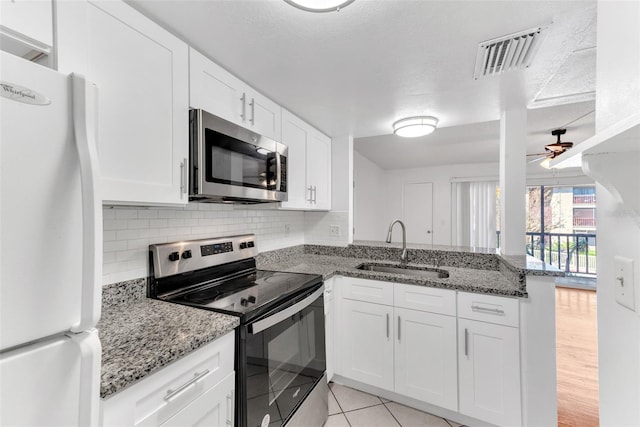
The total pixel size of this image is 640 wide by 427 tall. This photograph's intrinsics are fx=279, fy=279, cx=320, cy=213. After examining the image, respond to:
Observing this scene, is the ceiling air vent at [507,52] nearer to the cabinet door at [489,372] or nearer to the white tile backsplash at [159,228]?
the cabinet door at [489,372]

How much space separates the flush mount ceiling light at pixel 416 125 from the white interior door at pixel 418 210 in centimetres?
335

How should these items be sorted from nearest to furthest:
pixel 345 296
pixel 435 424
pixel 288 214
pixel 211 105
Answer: pixel 211 105
pixel 435 424
pixel 345 296
pixel 288 214

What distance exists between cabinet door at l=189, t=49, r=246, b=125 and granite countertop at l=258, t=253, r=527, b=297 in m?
1.18

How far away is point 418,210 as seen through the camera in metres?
5.62

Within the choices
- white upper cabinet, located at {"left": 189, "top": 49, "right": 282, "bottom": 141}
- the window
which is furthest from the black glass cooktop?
the window

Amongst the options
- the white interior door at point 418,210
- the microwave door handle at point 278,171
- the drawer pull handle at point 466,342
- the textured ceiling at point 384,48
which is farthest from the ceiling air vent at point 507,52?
the white interior door at point 418,210

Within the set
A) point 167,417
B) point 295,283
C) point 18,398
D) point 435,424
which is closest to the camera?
point 18,398

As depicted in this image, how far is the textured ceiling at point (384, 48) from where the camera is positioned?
110 centimetres

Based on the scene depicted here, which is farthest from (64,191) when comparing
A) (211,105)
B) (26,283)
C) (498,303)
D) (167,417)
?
(498,303)

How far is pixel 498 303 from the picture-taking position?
1646mm

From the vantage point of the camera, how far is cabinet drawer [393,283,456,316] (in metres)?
1.76

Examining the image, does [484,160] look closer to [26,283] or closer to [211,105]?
[211,105]

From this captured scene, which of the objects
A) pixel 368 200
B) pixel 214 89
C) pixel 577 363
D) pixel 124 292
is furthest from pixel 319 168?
pixel 577 363

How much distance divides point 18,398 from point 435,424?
6.77 ft
